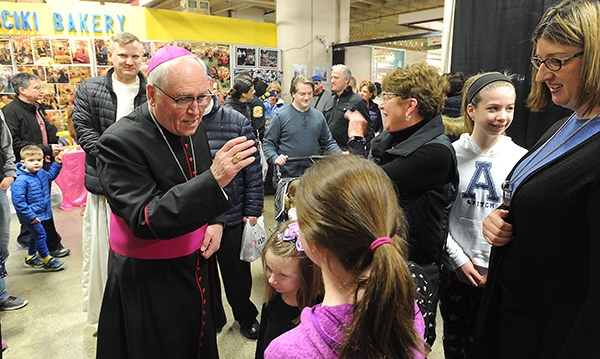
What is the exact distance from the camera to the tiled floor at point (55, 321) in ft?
8.23

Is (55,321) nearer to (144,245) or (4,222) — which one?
(4,222)

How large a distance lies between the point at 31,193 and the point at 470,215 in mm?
3708

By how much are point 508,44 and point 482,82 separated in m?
2.13

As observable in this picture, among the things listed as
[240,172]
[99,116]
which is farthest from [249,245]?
[99,116]

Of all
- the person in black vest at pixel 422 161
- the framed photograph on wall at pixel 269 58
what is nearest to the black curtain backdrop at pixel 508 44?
the person in black vest at pixel 422 161

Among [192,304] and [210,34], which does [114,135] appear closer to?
[192,304]

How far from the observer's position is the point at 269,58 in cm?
830

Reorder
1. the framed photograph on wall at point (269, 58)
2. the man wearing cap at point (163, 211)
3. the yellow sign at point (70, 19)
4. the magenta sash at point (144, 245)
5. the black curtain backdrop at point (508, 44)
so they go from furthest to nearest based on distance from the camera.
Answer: the framed photograph on wall at point (269, 58), the yellow sign at point (70, 19), the black curtain backdrop at point (508, 44), the magenta sash at point (144, 245), the man wearing cap at point (163, 211)

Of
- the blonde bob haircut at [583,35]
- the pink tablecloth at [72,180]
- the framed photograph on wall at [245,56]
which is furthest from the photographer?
the framed photograph on wall at [245,56]

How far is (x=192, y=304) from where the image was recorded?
1557 millimetres

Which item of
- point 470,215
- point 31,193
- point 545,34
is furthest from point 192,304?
point 31,193

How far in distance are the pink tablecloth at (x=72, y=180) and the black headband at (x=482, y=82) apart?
529 centimetres

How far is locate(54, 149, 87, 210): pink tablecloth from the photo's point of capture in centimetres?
547

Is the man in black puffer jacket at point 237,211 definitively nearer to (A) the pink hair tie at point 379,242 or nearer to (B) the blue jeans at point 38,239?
(A) the pink hair tie at point 379,242
